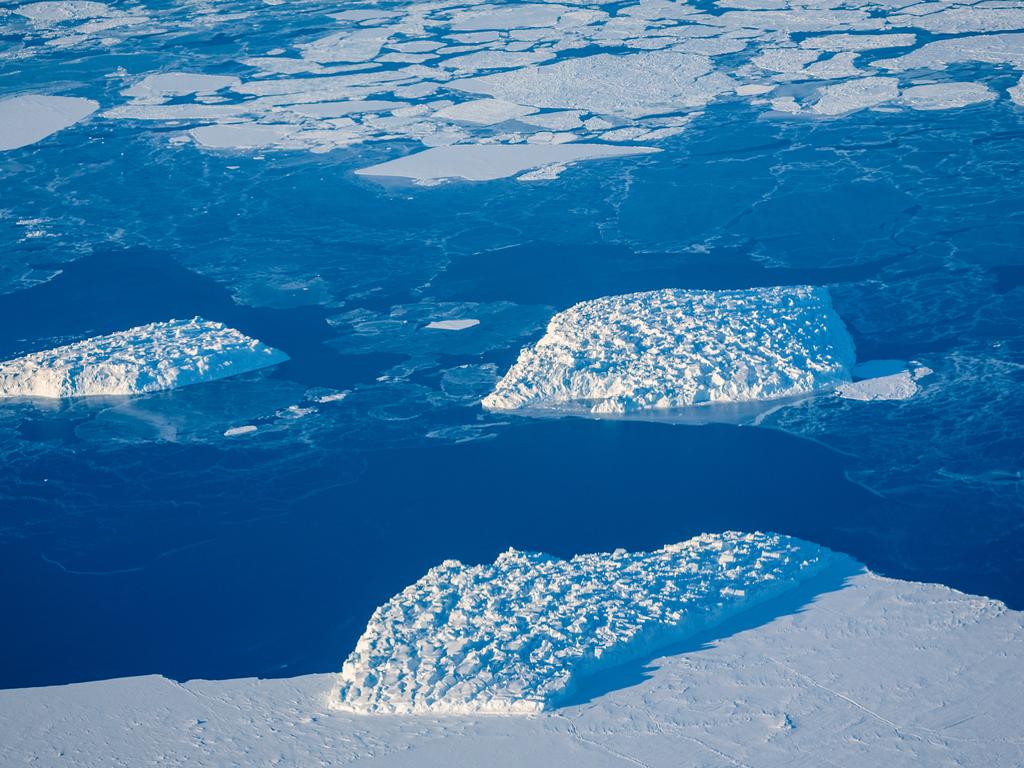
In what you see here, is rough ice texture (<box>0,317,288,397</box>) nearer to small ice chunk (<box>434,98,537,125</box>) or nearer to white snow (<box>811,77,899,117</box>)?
small ice chunk (<box>434,98,537,125</box>)

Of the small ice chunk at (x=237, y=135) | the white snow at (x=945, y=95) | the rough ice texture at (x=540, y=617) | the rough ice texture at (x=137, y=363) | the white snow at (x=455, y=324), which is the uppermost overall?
the small ice chunk at (x=237, y=135)

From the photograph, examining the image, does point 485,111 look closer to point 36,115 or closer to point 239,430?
point 36,115

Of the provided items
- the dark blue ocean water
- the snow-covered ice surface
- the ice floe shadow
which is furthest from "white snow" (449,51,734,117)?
the snow-covered ice surface

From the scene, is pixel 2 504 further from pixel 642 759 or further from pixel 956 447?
pixel 956 447

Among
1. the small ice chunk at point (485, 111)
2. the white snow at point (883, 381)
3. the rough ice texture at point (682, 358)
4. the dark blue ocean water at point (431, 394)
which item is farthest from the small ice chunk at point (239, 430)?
the small ice chunk at point (485, 111)

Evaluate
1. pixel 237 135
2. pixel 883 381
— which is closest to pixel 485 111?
pixel 237 135

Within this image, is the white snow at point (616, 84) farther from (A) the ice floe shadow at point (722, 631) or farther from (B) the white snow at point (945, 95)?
(A) the ice floe shadow at point (722, 631)

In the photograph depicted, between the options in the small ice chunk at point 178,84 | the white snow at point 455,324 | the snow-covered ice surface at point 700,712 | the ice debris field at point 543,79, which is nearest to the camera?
the snow-covered ice surface at point 700,712
